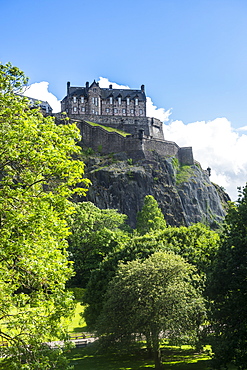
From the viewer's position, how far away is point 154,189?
261 feet

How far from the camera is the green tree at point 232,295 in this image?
16.8m

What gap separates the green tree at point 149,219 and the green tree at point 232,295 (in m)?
45.8

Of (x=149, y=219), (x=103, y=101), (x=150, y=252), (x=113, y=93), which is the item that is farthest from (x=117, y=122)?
(x=150, y=252)

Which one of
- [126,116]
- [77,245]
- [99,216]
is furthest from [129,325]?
[126,116]

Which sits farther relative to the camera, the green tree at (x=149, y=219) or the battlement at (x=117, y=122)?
the battlement at (x=117, y=122)

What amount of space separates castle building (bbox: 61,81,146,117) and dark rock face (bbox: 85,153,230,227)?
1216 inches

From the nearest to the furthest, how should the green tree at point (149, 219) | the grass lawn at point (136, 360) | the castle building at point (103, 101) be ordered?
1. the grass lawn at point (136, 360)
2. the green tree at point (149, 219)
3. the castle building at point (103, 101)

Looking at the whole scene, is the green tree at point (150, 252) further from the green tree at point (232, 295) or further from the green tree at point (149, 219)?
the green tree at point (149, 219)

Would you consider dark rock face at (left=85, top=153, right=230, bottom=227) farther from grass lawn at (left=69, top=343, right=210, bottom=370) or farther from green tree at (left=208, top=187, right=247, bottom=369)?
green tree at (left=208, top=187, right=247, bottom=369)

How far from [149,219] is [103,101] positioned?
56.6 m

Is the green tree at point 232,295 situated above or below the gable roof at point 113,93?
below

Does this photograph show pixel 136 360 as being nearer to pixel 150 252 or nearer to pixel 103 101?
pixel 150 252

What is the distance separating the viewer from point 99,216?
57.5 m

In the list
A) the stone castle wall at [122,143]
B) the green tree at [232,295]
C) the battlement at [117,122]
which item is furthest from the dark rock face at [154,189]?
the green tree at [232,295]
